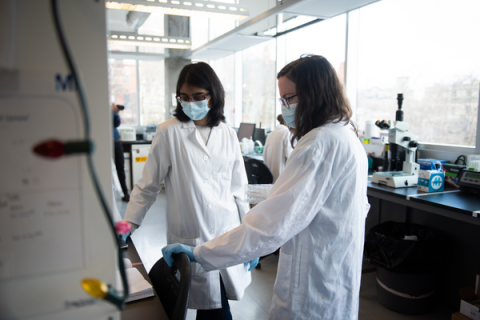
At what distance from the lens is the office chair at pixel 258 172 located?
306cm

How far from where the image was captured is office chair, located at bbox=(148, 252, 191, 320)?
0.95 m

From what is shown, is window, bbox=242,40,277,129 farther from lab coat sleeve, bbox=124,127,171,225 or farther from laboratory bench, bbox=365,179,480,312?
lab coat sleeve, bbox=124,127,171,225

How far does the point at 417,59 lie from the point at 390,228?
159 cm

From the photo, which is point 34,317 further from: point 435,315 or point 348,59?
point 348,59

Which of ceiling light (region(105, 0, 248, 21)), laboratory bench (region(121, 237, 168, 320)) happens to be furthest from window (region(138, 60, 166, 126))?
laboratory bench (region(121, 237, 168, 320))

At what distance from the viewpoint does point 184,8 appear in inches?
124

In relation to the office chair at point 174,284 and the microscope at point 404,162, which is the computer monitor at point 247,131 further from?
the office chair at point 174,284

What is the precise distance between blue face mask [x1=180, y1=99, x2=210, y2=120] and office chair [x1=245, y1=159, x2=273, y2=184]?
1618mm

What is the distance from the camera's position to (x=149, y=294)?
3.43 ft

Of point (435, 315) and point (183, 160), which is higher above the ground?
point (183, 160)

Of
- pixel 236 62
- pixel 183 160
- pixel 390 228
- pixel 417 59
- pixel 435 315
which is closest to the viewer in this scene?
pixel 183 160

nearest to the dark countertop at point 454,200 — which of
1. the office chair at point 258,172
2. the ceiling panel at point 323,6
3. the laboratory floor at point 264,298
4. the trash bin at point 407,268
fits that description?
the trash bin at point 407,268

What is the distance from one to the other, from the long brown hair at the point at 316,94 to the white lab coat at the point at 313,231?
63 mm

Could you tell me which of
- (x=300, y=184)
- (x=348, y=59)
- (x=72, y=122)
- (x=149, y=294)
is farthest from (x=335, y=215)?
(x=348, y=59)
